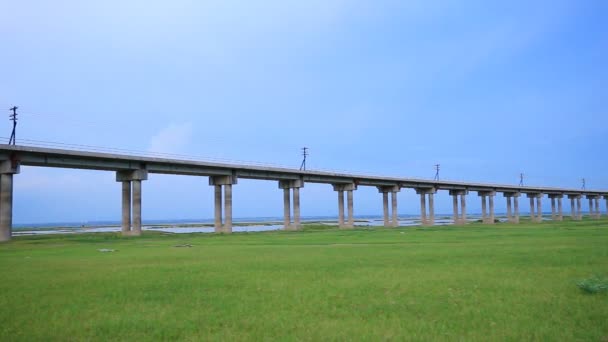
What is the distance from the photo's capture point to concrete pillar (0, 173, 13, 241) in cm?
4394

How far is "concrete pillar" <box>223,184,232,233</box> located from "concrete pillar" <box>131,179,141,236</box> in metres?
12.1

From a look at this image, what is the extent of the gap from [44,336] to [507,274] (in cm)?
1210

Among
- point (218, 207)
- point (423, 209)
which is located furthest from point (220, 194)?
point (423, 209)

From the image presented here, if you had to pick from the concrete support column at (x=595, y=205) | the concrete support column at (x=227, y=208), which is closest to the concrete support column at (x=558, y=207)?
the concrete support column at (x=595, y=205)

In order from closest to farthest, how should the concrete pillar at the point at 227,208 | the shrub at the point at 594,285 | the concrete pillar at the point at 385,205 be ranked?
the shrub at the point at 594,285, the concrete pillar at the point at 227,208, the concrete pillar at the point at 385,205

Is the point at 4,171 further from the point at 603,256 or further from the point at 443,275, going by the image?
the point at 603,256

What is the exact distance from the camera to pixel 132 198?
57.1 m

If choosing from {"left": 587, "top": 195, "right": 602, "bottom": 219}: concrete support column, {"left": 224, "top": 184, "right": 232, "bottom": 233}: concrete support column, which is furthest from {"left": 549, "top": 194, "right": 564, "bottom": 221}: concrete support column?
{"left": 224, "top": 184, "right": 232, "bottom": 233}: concrete support column

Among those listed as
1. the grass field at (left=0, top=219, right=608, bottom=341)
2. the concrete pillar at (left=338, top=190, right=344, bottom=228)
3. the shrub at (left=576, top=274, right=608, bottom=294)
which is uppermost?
the concrete pillar at (left=338, top=190, right=344, bottom=228)

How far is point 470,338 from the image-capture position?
8133 millimetres

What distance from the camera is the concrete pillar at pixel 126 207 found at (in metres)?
56.8

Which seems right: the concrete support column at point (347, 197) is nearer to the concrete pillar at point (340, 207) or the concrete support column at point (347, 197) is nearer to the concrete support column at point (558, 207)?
the concrete pillar at point (340, 207)

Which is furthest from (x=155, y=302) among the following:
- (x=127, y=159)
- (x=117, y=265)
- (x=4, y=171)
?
(x=127, y=159)

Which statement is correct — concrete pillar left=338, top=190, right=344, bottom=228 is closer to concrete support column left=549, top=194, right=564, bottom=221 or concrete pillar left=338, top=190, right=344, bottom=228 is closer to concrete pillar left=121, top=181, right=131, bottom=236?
concrete pillar left=121, top=181, right=131, bottom=236
